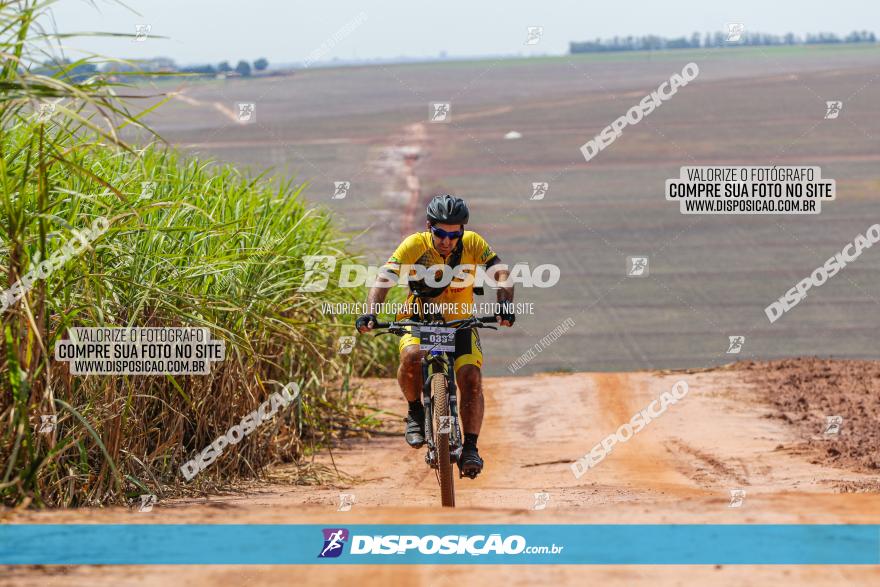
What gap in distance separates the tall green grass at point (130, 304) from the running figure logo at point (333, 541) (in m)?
1.58

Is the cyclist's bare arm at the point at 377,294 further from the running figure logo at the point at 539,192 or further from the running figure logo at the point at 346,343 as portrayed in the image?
the running figure logo at the point at 539,192

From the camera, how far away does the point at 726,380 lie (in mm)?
13680

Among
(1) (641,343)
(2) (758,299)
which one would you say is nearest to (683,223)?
(2) (758,299)

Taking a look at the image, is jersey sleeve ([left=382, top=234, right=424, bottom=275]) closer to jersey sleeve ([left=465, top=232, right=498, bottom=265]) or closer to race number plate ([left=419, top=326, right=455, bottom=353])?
jersey sleeve ([left=465, top=232, right=498, bottom=265])

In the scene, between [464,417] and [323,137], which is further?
[323,137]

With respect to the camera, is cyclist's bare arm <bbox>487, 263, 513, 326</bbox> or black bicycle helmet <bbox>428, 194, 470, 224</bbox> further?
cyclist's bare arm <bbox>487, 263, 513, 326</bbox>

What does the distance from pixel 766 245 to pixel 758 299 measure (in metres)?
4.94

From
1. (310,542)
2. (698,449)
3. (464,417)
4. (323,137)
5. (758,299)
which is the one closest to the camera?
(310,542)

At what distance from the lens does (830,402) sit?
39.8 feet

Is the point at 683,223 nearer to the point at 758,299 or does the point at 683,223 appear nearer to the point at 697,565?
the point at 758,299

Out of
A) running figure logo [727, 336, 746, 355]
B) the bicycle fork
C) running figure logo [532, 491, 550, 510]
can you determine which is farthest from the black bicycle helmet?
running figure logo [727, 336, 746, 355]

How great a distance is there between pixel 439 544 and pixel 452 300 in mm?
2933

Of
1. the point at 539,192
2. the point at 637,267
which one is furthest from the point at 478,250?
the point at 539,192

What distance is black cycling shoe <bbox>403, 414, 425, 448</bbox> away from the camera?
7773 mm
